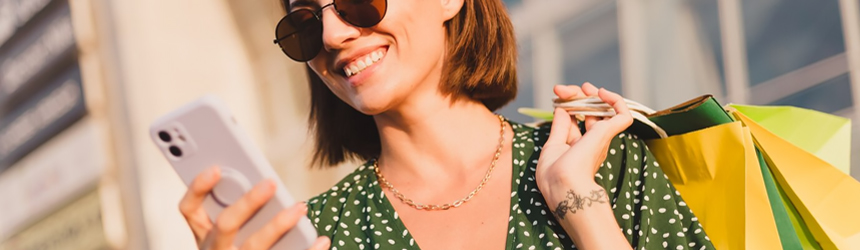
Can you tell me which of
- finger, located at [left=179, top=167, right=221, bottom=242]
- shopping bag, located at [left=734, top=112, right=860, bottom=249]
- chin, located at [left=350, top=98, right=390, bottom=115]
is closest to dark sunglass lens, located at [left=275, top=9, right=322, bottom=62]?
chin, located at [left=350, top=98, right=390, bottom=115]

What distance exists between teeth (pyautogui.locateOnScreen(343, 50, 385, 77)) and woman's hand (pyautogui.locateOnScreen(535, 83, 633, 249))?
0.34 m

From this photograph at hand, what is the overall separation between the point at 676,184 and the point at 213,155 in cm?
85

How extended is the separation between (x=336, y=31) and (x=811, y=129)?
0.95 metres

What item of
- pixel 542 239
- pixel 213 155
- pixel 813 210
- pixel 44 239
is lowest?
pixel 44 239

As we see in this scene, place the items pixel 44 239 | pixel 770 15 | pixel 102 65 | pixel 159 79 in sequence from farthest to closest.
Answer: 1. pixel 44 239
2. pixel 102 65
3. pixel 159 79
4. pixel 770 15

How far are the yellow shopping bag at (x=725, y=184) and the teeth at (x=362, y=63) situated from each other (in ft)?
1.76

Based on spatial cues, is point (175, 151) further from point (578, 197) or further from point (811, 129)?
point (811, 129)

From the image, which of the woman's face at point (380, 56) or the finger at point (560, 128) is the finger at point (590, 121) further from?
the woman's face at point (380, 56)

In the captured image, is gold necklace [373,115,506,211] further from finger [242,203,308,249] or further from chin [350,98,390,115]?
finger [242,203,308,249]

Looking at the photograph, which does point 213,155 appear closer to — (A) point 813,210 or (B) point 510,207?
(B) point 510,207

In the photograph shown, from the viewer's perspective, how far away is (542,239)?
1764mm

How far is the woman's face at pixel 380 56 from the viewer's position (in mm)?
1879

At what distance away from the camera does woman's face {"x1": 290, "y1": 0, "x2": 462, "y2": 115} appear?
1879mm

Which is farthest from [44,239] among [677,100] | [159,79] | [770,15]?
[770,15]
